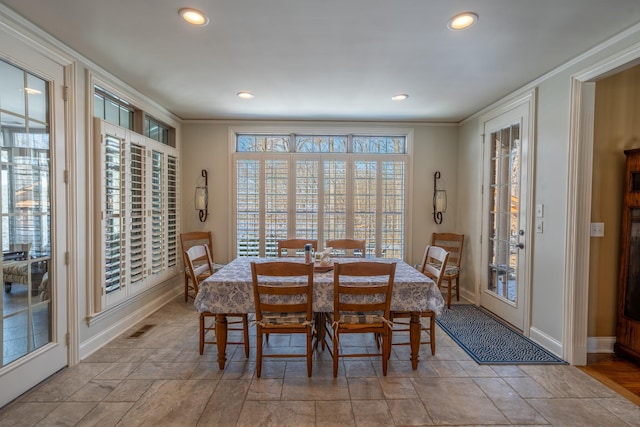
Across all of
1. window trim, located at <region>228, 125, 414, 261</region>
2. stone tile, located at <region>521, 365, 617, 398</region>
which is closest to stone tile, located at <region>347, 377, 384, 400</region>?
stone tile, located at <region>521, 365, 617, 398</region>

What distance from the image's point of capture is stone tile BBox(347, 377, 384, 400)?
215cm

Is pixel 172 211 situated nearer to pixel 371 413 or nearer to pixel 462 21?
pixel 371 413

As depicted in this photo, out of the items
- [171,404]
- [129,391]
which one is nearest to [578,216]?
[171,404]

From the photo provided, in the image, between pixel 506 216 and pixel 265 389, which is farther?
pixel 506 216

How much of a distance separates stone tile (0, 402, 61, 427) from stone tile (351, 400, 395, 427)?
1.94m

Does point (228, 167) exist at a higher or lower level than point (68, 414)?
higher

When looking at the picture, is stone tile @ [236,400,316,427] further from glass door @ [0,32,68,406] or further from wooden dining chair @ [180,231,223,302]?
wooden dining chair @ [180,231,223,302]

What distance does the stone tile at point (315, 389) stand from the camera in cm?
213

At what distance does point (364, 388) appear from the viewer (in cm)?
224

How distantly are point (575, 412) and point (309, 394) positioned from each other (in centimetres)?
172

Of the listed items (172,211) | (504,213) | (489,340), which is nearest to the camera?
(489,340)

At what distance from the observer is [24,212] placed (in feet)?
7.04

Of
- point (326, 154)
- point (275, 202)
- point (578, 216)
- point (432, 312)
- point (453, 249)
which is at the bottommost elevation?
point (432, 312)

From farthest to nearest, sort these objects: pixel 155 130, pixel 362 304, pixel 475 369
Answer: pixel 155 130
pixel 475 369
pixel 362 304
